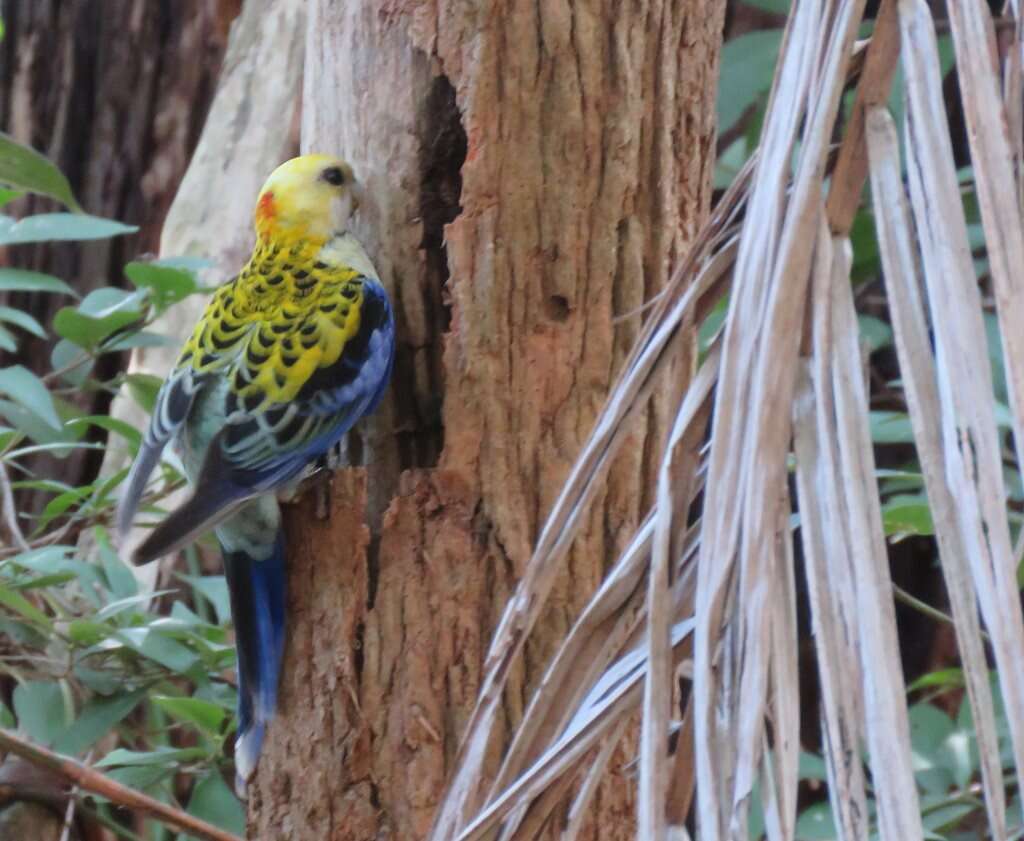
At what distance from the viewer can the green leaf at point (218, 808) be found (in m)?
1.82

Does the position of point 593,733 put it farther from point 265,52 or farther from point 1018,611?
point 265,52

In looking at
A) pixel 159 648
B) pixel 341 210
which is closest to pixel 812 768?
pixel 159 648

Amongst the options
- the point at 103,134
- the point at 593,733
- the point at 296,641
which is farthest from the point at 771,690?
the point at 103,134

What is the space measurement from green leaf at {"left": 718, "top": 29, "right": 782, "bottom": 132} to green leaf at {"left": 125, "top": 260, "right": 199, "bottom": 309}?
3.59 feet

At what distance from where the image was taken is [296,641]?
1390mm

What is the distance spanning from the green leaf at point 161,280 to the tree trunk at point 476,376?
50 centimetres

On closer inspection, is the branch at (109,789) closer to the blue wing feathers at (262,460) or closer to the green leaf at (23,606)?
the green leaf at (23,606)

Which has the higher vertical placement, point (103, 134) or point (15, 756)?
point (103, 134)

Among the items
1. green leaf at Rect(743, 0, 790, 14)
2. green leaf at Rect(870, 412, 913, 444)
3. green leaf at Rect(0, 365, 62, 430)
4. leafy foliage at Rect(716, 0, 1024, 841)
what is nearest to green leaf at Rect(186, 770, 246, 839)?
green leaf at Rect(0, 365, 62, 430)

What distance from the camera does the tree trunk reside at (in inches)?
52.7

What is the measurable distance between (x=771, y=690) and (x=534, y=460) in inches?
24.3

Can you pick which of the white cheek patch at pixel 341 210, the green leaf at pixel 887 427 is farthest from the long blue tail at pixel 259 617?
the green leaf at pixel 887 427

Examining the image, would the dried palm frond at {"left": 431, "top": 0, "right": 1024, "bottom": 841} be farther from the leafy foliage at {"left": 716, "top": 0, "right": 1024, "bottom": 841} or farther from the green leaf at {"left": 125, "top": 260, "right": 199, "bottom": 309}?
the green leaf at {"left": 125, "top": 260, "right": 199, "bottom": 309}

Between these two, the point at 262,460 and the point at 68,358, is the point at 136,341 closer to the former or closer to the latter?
the point at 68,358
